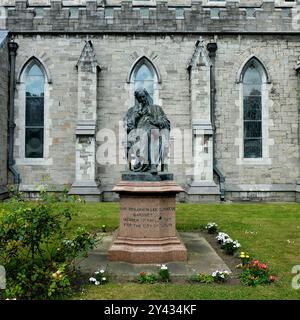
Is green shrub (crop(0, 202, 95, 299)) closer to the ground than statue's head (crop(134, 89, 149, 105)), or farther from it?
closer to the ground

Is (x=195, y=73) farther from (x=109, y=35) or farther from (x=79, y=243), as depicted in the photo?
(x=79, y=243)

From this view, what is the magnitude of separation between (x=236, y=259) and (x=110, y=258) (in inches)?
95.9

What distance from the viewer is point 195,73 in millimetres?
17109

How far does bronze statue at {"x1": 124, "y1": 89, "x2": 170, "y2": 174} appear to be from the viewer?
8125 millimetres

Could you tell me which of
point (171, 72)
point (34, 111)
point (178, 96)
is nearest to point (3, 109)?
point (34, 111)

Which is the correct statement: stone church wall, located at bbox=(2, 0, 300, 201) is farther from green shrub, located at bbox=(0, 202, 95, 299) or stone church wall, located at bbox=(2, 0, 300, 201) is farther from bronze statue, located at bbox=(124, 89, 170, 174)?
green shrub, located at bbox=(0, 202, 95, 299)

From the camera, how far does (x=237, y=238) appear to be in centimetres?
981

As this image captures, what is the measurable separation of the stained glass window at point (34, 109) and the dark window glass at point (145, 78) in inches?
161

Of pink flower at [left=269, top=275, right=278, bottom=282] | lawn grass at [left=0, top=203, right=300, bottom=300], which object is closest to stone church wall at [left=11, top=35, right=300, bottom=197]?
lawn grass at [left=0, top=203, right=300, bottom=300]

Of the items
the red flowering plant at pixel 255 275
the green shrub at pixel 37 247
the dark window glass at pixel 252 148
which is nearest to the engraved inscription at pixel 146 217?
the green shrub at pixel 37 247

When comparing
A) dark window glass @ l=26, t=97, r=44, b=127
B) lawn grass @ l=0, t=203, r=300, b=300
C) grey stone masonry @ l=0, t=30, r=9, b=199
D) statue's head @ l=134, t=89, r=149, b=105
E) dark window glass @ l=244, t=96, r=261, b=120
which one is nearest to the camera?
lawn grass @ l=0, t=203, r=300, b=300

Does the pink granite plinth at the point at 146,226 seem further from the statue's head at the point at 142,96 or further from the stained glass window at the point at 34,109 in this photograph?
the stained glass window at the point at 34,109

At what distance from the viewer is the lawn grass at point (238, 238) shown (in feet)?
19.2

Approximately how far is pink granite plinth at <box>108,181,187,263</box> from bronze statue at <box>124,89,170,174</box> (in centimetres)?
48
